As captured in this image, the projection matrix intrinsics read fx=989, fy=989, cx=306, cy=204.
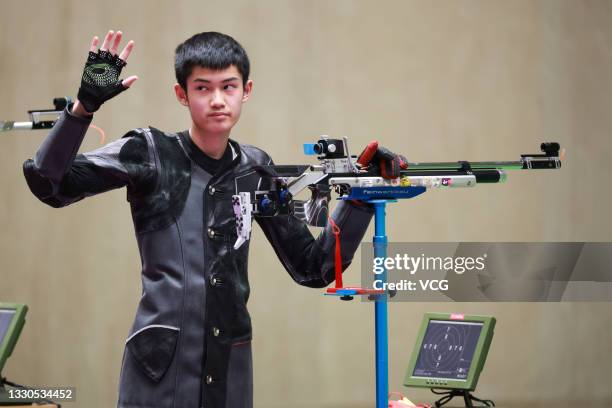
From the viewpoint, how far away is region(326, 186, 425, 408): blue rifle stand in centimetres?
193

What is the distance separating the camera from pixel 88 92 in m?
1.81

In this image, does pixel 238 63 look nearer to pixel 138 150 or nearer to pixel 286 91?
pixel 138 150

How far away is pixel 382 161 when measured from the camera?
2.01 meters

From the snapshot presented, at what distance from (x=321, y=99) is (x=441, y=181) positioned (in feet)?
9.07

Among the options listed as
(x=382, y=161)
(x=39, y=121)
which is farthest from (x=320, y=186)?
(x=39, y=121)

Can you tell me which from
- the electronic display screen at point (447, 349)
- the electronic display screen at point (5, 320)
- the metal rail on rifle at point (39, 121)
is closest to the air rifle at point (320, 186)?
the metal rail on rifle at point (39, 121)

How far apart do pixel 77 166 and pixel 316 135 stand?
2904 mm

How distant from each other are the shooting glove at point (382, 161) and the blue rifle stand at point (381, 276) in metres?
0.03

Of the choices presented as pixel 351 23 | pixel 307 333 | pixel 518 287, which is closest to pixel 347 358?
pixel 307 333

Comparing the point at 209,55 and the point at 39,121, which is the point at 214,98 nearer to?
the point at 209,55

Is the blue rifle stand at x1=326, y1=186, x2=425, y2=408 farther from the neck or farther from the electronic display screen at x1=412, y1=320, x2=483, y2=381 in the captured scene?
the electronic display screen at x1=412, y1=320, x2=483, y2=381

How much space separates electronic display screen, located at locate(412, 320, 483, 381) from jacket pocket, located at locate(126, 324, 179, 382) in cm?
132

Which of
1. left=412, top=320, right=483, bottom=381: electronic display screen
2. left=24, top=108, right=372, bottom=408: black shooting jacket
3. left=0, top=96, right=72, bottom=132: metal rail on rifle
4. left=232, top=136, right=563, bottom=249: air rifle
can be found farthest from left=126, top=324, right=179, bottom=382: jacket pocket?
left=412, top=320, right=483, bottom=381: electronic display screen

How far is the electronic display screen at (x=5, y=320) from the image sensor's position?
3598 mm
